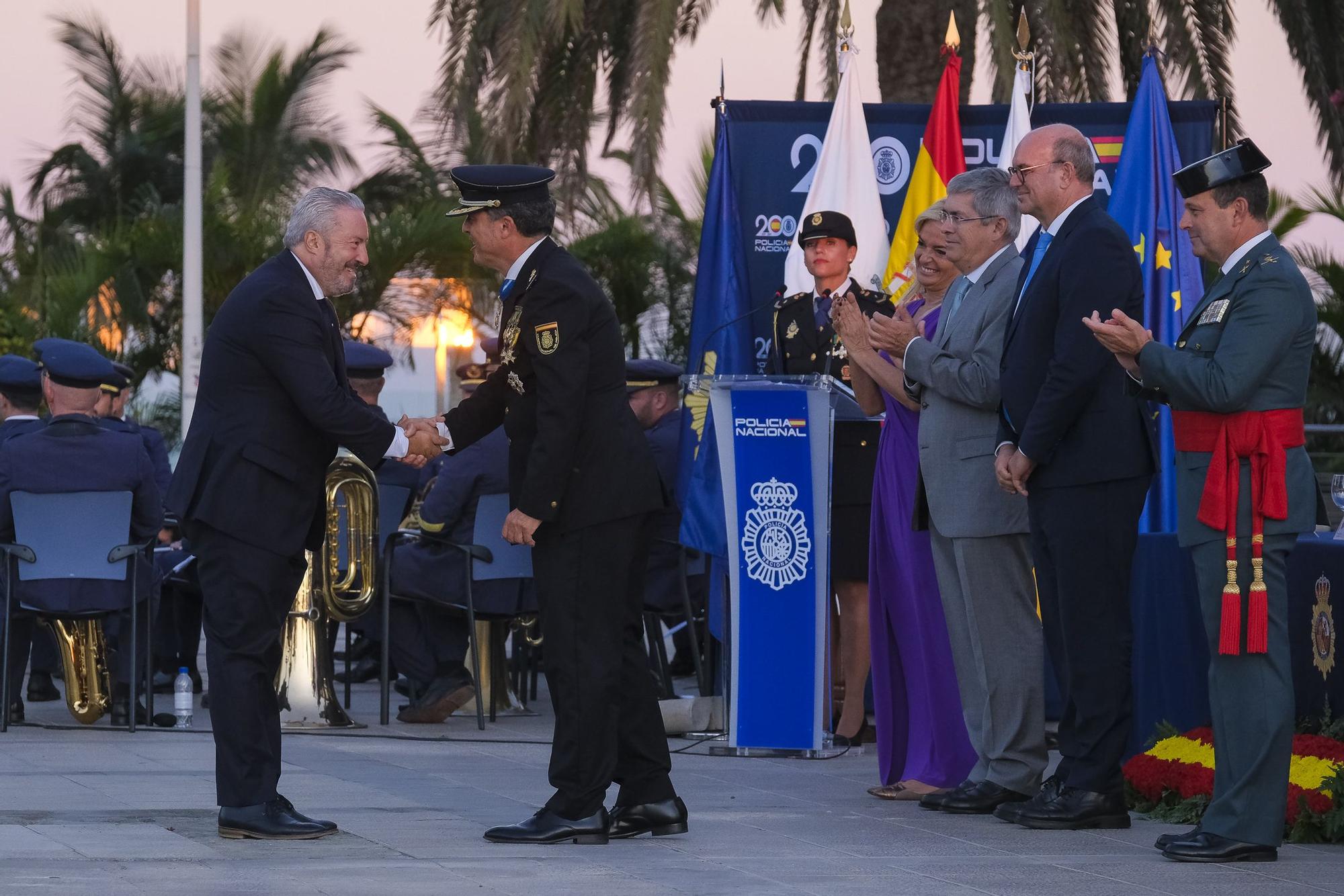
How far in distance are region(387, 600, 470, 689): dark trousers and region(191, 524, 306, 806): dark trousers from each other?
12.4 ft

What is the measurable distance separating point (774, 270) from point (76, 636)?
153 inches

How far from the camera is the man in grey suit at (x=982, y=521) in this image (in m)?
6.04

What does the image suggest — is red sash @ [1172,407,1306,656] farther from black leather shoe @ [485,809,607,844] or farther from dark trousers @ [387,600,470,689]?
dark trousers @ [387,600,470,689]

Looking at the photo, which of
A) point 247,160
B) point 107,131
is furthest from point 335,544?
point 107,131

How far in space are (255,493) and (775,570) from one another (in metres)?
2.59

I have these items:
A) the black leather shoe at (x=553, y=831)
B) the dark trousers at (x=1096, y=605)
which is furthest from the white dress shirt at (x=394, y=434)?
the dark trousers at (x=1096, y=605)

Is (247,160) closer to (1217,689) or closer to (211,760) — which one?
(211,760)

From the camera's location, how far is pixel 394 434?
232 inches

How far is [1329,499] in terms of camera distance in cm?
816

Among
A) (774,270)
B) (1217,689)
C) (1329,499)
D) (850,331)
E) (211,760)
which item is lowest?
(211,760)

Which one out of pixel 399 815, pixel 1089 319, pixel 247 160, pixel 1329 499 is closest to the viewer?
pixel 1089 319

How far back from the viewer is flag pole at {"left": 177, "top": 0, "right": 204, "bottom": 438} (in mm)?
17109

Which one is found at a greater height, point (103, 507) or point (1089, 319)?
point (1089, 319)

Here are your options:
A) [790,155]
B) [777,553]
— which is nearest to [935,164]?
[790,155]
